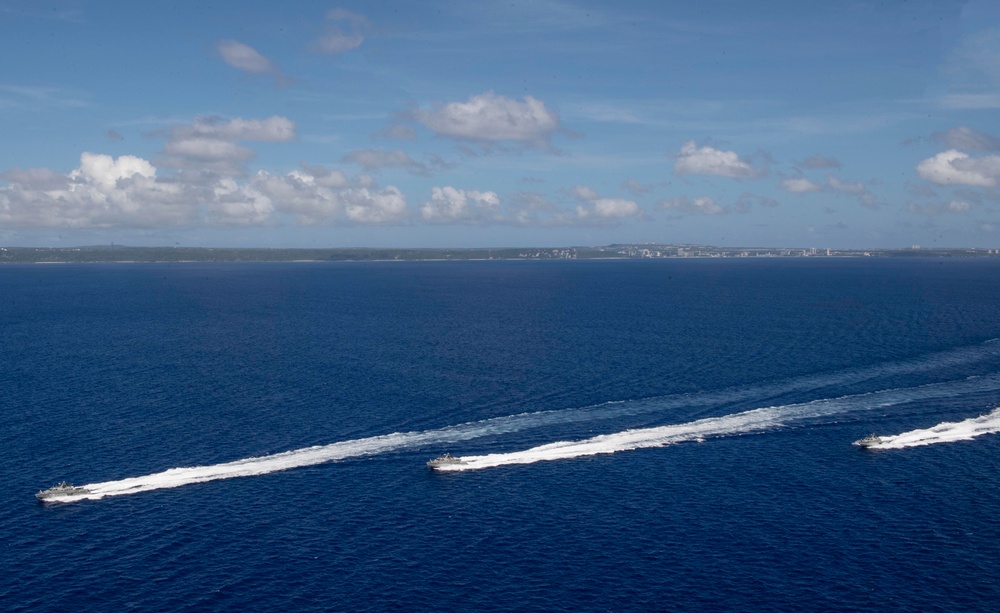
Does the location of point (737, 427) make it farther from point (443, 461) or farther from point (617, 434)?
point (443, 461)

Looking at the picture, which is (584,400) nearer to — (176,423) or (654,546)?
(654,546)

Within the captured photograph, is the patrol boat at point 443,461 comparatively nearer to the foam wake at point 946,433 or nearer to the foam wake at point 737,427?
the foam wake at point 737,427

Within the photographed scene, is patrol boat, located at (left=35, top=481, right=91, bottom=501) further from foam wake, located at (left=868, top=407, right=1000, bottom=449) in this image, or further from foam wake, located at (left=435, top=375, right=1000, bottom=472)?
foam wake, located at (left=868, top=407, right=1000, bottom=449)

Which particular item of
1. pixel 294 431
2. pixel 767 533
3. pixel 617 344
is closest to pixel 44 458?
pixel 294 431

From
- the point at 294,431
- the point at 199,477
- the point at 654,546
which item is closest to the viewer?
the point at 654,546

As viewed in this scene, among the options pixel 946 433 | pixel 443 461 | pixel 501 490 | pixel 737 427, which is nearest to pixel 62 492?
pixel 443 461

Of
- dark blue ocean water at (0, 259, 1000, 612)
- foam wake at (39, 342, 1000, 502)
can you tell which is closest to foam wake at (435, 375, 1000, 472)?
foam wake at (39, 342, 1000, 502)
